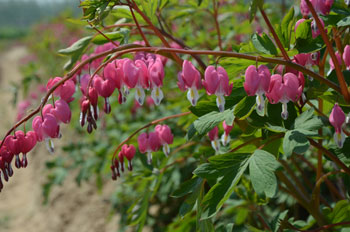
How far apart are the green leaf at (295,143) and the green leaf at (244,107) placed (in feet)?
0.34

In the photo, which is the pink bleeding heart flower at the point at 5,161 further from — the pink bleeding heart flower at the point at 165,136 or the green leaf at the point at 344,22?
the green leaf at the point at 344,22


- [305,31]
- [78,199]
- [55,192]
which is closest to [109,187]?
[78,199]

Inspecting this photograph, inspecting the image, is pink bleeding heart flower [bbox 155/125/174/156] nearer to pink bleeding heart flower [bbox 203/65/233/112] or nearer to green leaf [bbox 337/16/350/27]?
pink bleeding heart flower [bbox 203/65/233/112]

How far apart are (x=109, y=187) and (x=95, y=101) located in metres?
3.21

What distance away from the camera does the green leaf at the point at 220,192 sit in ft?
2.62

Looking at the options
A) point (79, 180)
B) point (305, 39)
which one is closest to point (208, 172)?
point (305, 39)

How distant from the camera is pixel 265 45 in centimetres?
87

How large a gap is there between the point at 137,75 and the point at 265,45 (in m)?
0.31

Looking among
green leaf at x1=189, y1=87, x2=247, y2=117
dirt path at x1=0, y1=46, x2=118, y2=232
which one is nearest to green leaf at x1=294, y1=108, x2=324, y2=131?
green leaf at x1=189, y1=87, x2=247, y2=117

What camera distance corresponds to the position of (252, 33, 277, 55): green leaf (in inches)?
34.1

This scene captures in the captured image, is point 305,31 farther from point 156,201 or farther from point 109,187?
point 109,187

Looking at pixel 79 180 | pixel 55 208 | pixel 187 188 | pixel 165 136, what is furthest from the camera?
pixel 55 208

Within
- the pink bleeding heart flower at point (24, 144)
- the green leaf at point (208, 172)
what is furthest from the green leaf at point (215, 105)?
the pink bleeding heart flower at point (24, 144)

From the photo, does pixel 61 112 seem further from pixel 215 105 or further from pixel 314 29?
pixel 314 29
